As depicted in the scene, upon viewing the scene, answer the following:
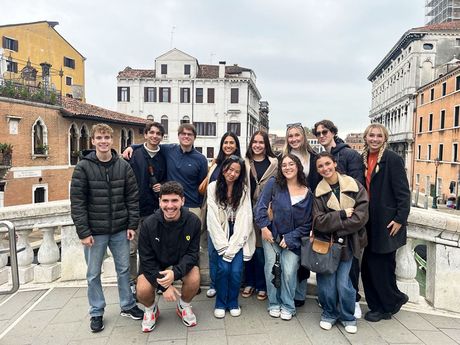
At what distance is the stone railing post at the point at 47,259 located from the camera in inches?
166

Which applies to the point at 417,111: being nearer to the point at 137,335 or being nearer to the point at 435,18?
the point at 435,18

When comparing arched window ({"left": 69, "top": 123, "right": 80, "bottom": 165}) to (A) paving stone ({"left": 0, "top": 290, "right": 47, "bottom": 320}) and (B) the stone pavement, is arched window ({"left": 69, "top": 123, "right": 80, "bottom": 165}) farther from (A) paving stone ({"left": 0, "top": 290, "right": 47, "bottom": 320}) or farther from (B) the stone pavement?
(B) the stone pavement

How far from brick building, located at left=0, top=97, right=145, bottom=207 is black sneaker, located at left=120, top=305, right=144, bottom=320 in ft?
58.2

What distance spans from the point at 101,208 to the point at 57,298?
142 centimetres

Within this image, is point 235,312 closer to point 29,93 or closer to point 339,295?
point 339,295

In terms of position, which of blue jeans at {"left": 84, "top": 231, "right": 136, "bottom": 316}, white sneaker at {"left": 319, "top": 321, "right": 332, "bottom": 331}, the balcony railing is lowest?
white sneaker at {"left": 319, "top": 321, "right": 332, "bottom": 331}

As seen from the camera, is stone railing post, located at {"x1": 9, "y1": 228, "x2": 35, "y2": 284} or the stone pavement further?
stone railing post, located at {"x1": 9, "y1": 228, "x2": 35, "y2": 284}

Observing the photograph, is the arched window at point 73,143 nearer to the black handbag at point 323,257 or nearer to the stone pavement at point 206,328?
the stone pavement at point 206,328

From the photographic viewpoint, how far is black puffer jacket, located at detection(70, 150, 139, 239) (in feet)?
10.6

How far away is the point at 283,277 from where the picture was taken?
11.5 ft

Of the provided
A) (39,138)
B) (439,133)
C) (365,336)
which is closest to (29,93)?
(39,138)

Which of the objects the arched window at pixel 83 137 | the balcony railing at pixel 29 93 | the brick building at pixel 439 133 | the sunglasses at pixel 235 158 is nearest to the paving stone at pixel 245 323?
the sunglasses at pixel 235 158

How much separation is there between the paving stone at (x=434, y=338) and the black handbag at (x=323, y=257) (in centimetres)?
100

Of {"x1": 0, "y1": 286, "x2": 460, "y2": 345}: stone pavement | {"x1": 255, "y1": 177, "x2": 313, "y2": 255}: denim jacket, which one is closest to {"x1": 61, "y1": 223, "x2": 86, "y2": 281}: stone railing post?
{"x1": 0, "y1": 286, "x2": 460, "y2": 345}: stone pavement
